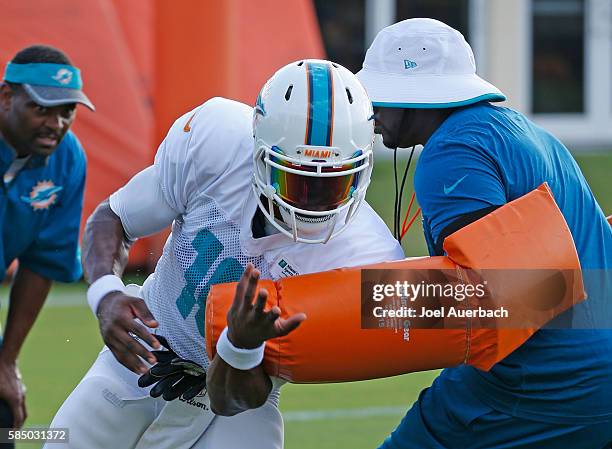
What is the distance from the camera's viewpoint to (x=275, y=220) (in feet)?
9.87

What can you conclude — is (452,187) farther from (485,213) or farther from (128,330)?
(128,330)

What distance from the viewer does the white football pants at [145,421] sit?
3.28 metres

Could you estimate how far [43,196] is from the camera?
15.4 feet

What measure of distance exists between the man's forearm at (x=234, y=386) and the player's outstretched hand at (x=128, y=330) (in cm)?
21

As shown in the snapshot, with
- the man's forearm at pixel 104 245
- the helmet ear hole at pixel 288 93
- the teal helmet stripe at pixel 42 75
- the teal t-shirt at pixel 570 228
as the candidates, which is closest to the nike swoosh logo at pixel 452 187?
the teal t-shirt at pixel 570 228

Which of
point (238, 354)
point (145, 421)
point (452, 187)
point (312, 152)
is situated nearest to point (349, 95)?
point (312, 152)

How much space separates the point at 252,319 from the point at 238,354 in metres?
0.12

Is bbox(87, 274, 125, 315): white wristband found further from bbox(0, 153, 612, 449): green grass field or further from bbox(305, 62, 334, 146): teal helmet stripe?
bbox(0, 153, 612, 449): green grass field

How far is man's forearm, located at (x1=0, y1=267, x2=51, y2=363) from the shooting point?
4488 millimetres

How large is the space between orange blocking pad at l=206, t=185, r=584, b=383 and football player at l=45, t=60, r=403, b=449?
0.56ft

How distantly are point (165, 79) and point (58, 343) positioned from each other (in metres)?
2.61

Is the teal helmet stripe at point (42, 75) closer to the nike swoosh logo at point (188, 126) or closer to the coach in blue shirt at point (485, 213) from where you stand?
the nike swoosh logo at point (188, 126)

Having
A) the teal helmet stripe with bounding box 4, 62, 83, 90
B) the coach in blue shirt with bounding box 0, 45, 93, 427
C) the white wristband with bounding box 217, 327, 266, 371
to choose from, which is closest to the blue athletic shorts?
the white wristband with bounding box 217, 327, 266, 371

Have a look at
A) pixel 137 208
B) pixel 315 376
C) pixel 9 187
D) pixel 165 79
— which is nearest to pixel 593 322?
pixel 315 376
